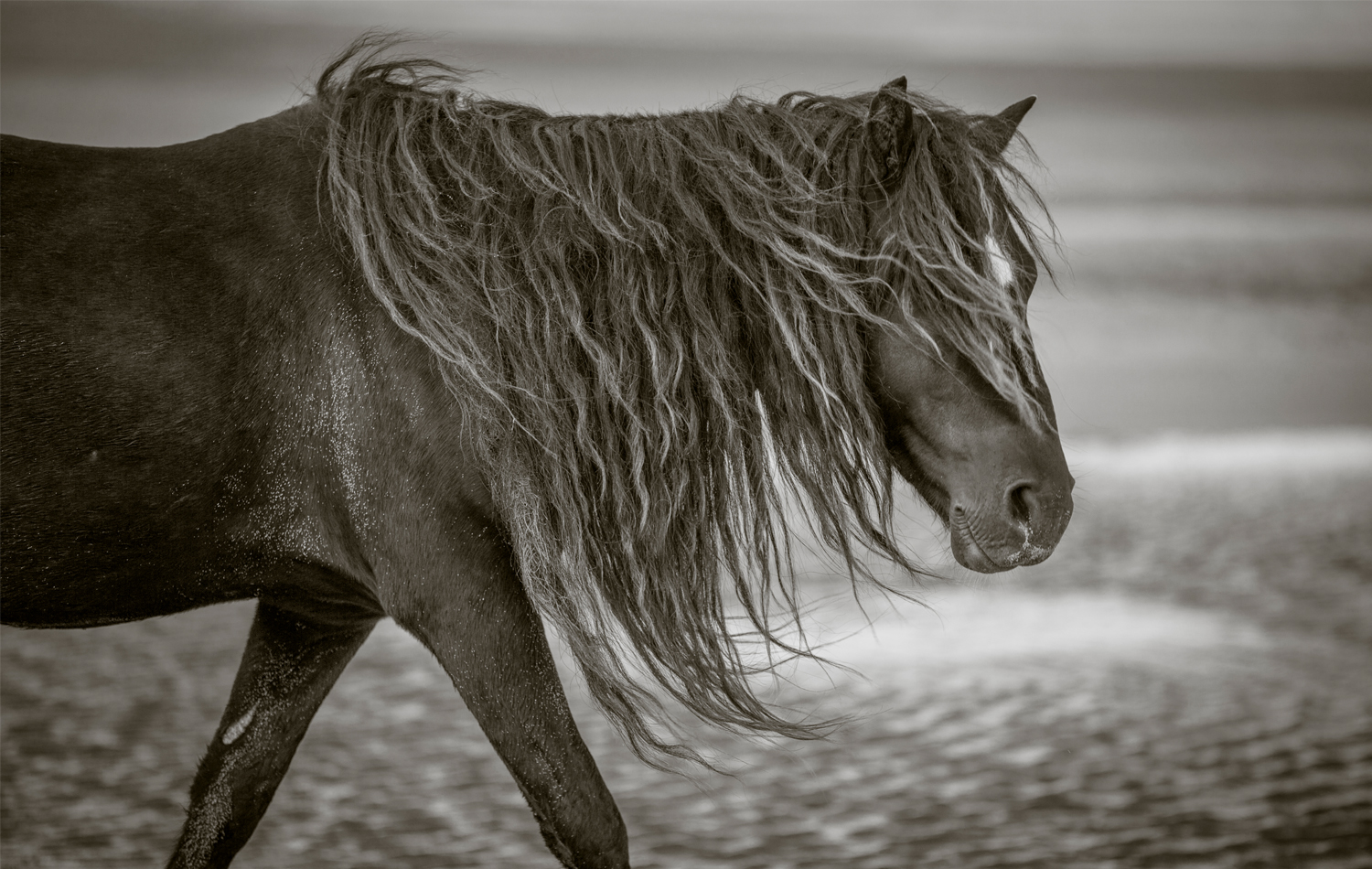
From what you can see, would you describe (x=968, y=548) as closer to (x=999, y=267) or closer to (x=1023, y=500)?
(x=1023, y=500)

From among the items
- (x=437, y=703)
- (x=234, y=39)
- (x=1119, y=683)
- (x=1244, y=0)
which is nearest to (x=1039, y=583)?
(x=1119, y=683)

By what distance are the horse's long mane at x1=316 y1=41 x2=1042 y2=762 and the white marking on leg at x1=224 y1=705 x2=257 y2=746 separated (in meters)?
0.72

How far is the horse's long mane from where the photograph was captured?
6.44 feet

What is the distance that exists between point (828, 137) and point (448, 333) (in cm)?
73

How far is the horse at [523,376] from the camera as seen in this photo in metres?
1.93

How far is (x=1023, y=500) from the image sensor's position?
1.94 meters

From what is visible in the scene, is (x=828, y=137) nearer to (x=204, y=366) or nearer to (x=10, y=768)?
(x=204, y=366)

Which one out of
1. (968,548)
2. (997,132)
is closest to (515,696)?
(968,548)

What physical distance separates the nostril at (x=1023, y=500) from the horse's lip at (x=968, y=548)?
74 mm

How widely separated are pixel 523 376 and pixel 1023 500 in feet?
2.70

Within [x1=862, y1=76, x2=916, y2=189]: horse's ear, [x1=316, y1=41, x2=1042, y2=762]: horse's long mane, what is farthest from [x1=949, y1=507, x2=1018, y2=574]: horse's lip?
[x1=862, y1=76, x2=916, y2=189]: horse's ear

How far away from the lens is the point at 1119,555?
5695mm

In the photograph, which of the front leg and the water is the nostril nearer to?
the water

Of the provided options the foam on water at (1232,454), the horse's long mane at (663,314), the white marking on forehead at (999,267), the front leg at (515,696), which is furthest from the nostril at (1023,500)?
the foam on water at (1232,454)
